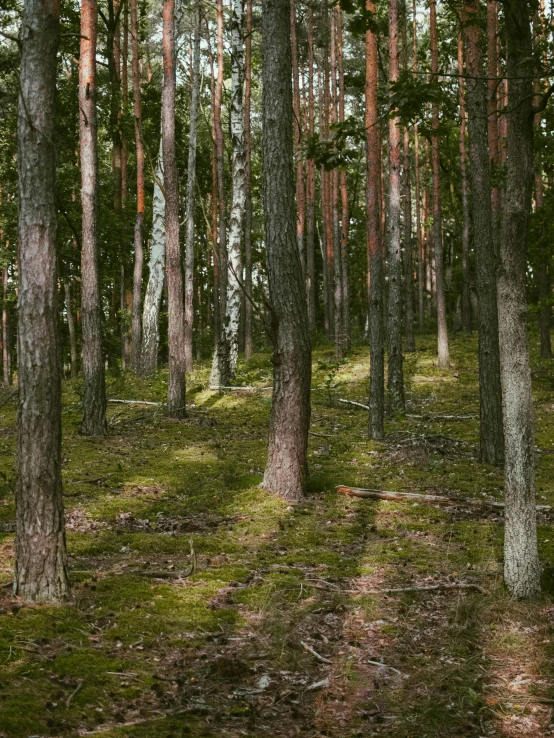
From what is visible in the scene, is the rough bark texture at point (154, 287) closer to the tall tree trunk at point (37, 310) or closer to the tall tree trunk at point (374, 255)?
the tall tree trunk at point (374, 255)

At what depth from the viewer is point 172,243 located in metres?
15.9

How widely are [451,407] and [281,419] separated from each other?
9.68m

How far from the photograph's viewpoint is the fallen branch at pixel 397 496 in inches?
388

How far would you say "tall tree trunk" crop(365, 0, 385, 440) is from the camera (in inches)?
543

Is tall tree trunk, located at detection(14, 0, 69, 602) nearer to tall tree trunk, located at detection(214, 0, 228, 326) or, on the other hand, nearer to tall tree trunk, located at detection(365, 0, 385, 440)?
tall tree trunk, located at detection(365, 0, 385, 440)

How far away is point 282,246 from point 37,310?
4512mm

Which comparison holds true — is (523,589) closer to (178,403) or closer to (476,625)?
(476,625)

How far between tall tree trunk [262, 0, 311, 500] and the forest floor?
3.96 feet

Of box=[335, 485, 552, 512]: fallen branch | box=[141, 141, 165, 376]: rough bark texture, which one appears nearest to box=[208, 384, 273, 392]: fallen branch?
box=[141, 141, 165, 376]: rough bark texture

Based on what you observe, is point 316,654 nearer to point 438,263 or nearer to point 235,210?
point 235,210

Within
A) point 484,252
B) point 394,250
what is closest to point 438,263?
point 394,250

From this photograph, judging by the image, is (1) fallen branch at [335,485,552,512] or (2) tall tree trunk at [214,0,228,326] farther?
(2) tall tree trunk at [214,0,228,326]

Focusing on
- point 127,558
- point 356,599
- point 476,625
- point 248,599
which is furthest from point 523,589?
point 127,558

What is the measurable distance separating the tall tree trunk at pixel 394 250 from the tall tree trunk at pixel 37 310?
1187 cm
